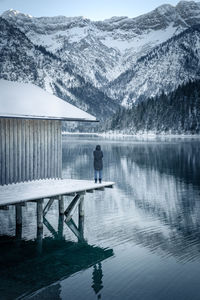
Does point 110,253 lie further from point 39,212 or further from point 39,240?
point 39,212

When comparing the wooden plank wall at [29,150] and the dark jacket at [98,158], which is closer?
the wooden plank wall at [29,150]

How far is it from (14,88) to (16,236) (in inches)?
366

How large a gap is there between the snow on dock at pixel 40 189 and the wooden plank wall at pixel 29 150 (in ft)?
1.59

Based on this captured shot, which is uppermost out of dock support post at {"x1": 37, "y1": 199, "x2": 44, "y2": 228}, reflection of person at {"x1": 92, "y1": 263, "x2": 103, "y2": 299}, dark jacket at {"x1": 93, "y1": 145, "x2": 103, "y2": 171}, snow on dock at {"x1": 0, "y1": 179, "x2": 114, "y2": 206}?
dark jacket at {"x1": 93, "y1": 145, "x2": 103, "y2": 171}

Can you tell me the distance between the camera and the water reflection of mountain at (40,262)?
13612 millimetres

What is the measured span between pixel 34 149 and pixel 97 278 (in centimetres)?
983

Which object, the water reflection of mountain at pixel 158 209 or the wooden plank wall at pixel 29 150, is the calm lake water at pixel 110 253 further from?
the wooden plank wall at pixel 29 150

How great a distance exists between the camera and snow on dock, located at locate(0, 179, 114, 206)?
18.1 meters

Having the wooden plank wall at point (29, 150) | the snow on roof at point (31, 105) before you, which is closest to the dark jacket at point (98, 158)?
the snow on roof at point (31, 105)

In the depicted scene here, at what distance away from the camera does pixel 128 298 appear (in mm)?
12883

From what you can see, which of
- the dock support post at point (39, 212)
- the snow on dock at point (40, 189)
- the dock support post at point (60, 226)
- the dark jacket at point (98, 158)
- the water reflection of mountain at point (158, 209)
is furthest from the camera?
the dark jacket at point (98, 158)

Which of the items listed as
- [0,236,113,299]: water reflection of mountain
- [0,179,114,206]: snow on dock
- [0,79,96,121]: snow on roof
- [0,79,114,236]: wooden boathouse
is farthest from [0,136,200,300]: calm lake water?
[0,79,96,121]: snow on roof

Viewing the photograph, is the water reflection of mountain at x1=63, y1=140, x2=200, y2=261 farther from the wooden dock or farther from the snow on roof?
the snow on roof

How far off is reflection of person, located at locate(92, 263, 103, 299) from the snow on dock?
4.26m
